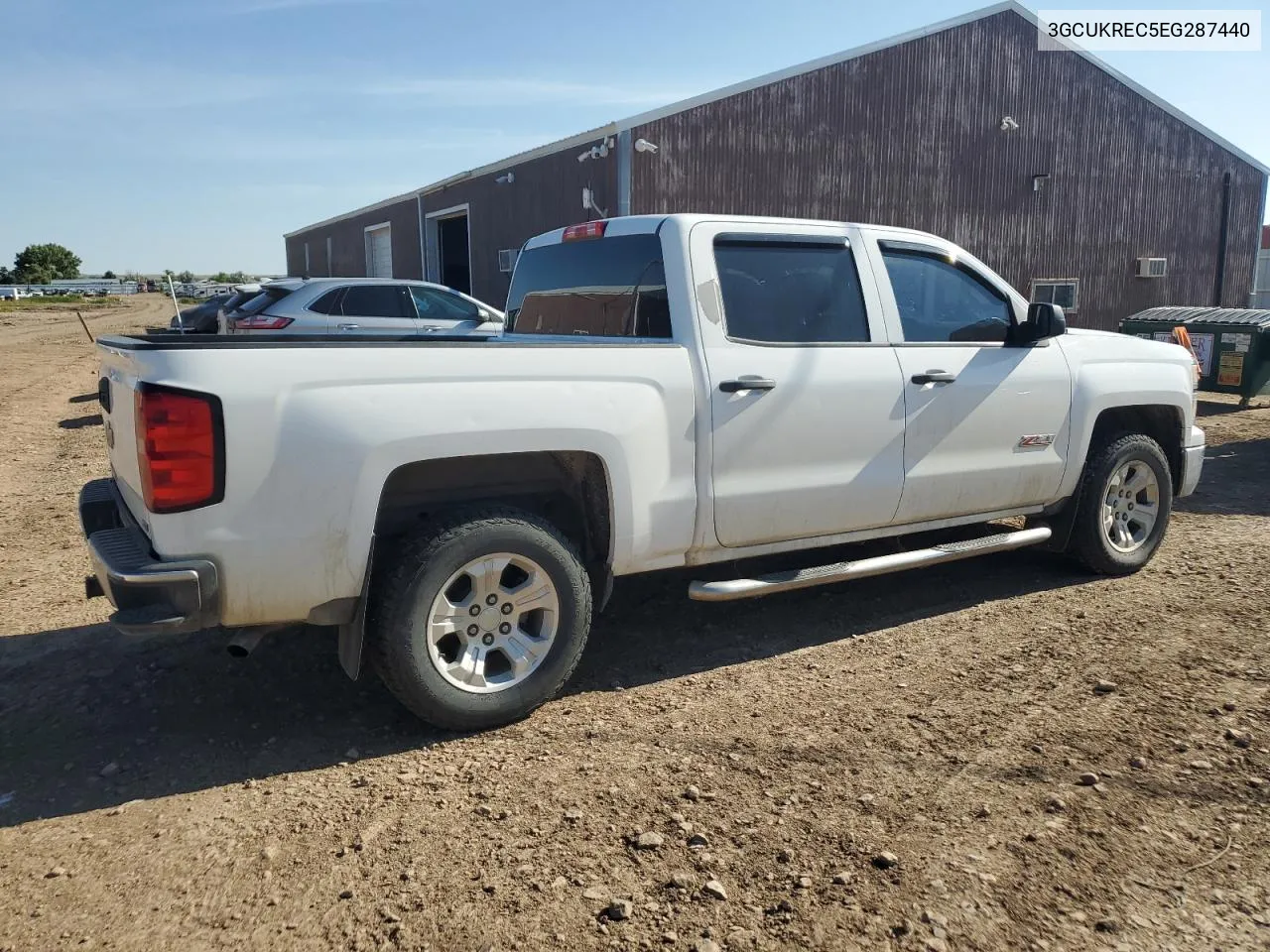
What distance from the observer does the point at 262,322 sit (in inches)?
442

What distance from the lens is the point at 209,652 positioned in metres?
4.48

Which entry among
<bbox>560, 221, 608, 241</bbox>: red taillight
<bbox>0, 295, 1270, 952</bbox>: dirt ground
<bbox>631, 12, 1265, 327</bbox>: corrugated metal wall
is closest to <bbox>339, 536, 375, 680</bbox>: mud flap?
<bbox>0, 295, 1270, 952</bbox>: dirt ground

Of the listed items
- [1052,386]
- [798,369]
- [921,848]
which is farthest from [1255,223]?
[921,848]

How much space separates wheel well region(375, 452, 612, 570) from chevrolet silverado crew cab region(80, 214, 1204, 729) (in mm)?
13

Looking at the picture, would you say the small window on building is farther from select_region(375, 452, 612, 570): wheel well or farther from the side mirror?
select_region(375, 452, 612, 570): wheel well

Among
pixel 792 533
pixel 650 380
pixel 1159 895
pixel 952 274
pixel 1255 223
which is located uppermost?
pixel 1255 223

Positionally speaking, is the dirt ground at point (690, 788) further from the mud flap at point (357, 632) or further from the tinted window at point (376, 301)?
the tinted window at point (376, 301)

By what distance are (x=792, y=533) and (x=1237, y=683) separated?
1.95 meters

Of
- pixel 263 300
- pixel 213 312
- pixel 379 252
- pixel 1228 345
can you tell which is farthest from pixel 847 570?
pixel 379 252

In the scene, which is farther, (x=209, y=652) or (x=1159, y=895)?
(x=209, y=652)

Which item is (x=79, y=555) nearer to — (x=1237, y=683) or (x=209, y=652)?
(x=209, y=652)

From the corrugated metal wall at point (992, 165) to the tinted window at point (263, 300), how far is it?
5594 mm

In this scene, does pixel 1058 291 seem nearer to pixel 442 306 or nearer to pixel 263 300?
pixel 442 306

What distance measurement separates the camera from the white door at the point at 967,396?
4656mm
